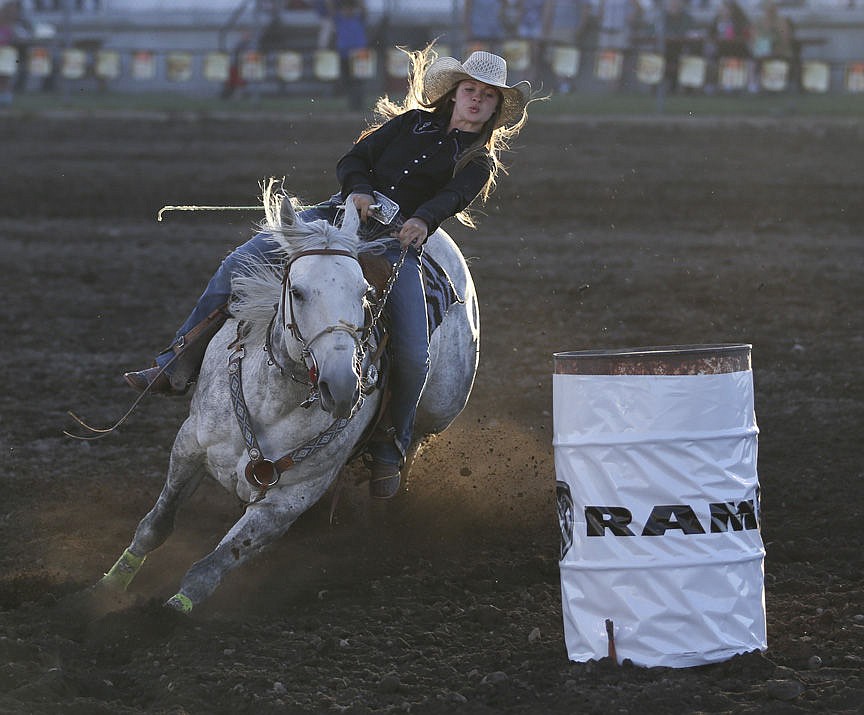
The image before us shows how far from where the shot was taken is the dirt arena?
183 inches

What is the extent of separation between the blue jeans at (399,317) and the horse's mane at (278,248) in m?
0.08

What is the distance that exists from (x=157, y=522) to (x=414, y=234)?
1518mm

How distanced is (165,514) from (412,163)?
178cm

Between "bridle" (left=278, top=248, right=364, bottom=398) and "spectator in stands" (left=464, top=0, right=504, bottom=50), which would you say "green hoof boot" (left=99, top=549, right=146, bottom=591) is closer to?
"bridle" (left=278, top=248, right=364, bottom=398)

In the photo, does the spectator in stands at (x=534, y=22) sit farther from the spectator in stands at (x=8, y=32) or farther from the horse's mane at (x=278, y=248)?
the horse's mane at (x=278, y=248)

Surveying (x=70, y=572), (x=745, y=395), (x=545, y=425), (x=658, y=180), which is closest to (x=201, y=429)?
(x=70, y=572)

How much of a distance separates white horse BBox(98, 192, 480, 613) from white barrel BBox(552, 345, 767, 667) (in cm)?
79

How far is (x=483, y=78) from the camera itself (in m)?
5.89

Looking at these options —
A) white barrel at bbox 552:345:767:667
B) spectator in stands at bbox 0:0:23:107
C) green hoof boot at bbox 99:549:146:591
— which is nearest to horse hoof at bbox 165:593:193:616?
green hoof boot at bbox 99:549:146:591

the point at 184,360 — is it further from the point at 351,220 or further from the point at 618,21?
the point at 618,21

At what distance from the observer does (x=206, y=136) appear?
816 inches

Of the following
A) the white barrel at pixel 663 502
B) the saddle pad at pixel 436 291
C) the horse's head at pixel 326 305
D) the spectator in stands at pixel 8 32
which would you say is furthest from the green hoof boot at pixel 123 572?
the spectator in stands at pixel 8 32

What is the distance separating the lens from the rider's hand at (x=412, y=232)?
5441mm

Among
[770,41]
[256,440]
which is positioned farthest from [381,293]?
[770,41]
